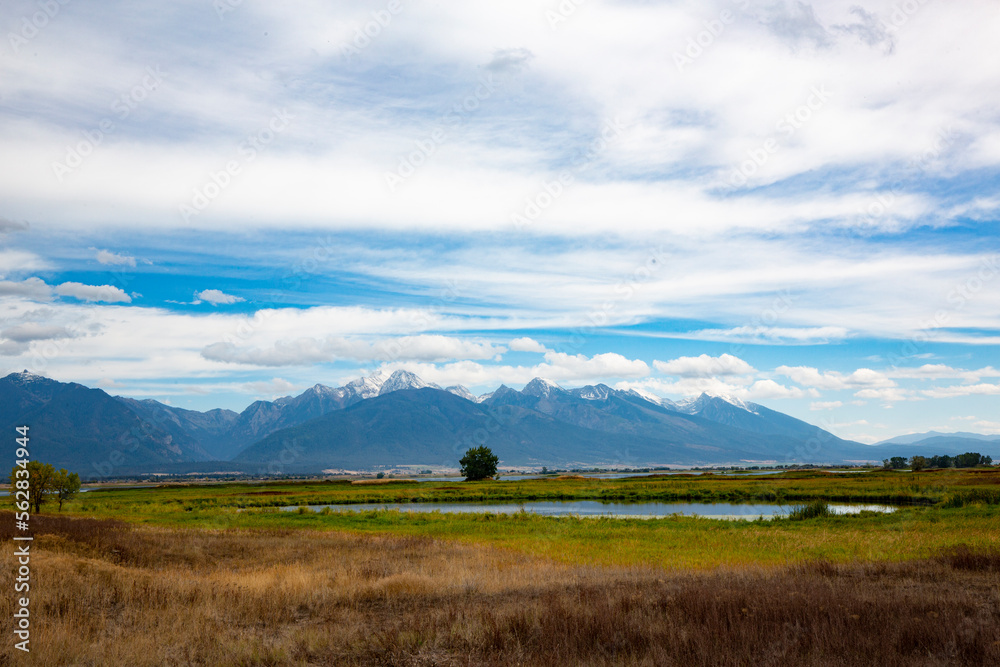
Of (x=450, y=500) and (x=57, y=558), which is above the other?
(x=57, y=558)

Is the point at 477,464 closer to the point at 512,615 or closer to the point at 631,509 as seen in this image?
the point at 631,509

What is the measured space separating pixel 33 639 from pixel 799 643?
14019 millimetres

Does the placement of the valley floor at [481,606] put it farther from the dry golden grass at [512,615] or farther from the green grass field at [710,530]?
the green grass field at [710,530]

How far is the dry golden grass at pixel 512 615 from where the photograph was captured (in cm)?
1032

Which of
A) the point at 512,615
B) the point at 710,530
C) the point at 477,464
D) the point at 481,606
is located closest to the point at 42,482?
the point at 481,606

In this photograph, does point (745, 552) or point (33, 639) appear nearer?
point (33, 639)

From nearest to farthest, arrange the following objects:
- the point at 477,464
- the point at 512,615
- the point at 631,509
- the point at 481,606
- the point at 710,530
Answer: the point at 512,615 → the point at 481,606 → the point at 710,530 → the point at 631,509 → the point at 477,464

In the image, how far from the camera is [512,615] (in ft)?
41.3

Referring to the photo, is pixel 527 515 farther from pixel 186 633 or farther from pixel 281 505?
pixel 186 633

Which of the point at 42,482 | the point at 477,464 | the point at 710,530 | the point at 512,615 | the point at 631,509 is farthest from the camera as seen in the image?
the point at 477,464

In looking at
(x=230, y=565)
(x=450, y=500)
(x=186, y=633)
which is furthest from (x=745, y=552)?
(x=450, y=500)

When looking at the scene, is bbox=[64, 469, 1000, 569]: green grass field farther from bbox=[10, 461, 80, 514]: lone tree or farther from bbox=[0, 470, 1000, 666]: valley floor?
bbox=[10, 461, 80, 514]: lone tree

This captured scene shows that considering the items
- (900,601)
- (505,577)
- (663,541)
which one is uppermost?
(900,601)

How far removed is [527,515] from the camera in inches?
2094
